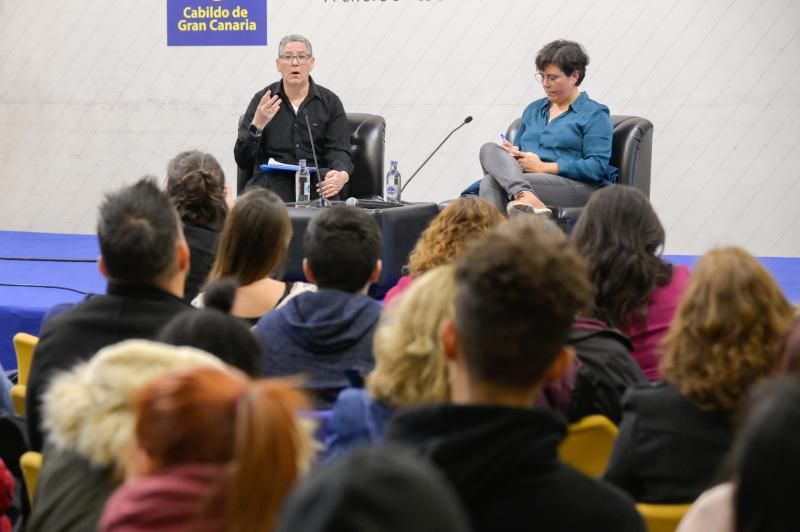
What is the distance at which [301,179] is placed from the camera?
5223 millimetres

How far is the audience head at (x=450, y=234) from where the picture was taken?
2857mm

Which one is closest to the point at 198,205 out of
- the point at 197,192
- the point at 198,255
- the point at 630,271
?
the point at 197,192

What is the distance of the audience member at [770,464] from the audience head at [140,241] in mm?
1488

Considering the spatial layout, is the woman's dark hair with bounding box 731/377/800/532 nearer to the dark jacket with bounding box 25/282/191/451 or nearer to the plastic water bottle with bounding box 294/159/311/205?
the dark jacket with bounding box 25/282/191/451

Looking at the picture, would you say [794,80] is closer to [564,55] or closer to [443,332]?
[564,55]

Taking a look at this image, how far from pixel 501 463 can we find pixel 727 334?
2.37ft

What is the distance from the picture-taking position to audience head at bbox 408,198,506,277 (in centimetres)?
286

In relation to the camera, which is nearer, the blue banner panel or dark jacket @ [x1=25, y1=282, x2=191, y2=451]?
dark jacket @ [x1=25, y1=282, x2=191, y2=451]

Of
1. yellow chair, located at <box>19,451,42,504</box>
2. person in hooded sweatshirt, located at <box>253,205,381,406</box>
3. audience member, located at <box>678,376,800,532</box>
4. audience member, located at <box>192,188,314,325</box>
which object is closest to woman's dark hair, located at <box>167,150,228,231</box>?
audience member, located at <box>192,188,314,325</box>

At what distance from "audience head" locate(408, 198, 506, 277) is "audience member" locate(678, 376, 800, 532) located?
77.0 inches

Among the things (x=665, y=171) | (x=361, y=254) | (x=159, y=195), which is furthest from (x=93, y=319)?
(x=665, y=171)

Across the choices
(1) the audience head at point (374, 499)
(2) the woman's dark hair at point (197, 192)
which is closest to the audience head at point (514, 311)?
(1) the audience head at point (374, 499)

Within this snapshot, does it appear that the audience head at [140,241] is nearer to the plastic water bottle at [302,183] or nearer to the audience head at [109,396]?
the audience head at [109,396]

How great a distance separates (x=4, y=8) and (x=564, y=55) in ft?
15.5
